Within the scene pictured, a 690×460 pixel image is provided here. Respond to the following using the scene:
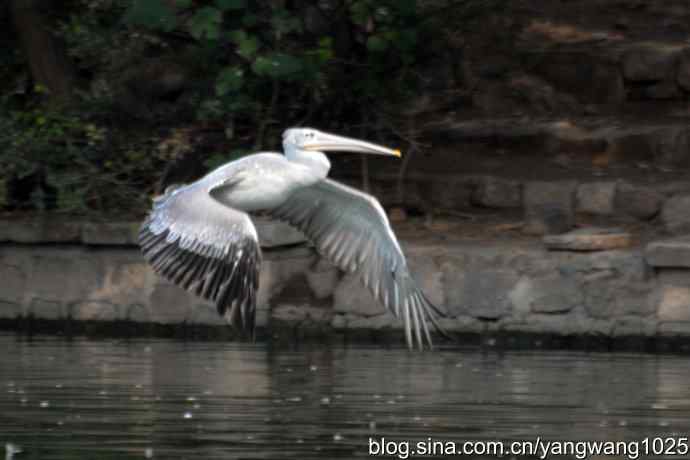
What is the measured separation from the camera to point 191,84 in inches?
576

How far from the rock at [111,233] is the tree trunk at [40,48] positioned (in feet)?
5.92

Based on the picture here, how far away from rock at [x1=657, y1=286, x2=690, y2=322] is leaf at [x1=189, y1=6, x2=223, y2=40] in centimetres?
366

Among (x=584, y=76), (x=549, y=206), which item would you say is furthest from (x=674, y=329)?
(x=584, y=76)

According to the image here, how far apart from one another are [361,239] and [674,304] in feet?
9.12

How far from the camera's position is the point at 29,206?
47.9 feet

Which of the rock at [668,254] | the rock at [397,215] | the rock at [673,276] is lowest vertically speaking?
the rock at [673,276]

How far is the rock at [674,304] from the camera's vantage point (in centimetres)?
1204

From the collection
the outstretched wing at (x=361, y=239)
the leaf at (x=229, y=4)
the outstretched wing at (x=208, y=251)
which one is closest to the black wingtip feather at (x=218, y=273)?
the outstretched wing at (x=208, y=251)

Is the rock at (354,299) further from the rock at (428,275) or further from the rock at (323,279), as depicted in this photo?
the rock at (428,275)

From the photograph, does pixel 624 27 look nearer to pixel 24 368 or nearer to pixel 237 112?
pixel 237 112

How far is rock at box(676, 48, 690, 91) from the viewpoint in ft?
50.8

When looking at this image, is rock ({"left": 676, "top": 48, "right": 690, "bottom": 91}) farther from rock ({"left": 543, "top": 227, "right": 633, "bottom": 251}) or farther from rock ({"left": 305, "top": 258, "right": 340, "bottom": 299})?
rock ({"left": 305, "top": 258, "right": 340, "bottom": 299})

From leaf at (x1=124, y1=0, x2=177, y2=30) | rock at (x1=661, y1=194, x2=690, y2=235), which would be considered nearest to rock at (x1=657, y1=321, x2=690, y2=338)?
rock at (x1=661, y1=194, x2=690, y2=235)

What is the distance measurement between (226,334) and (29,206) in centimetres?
234
